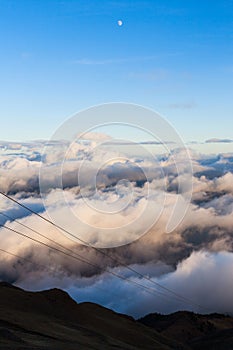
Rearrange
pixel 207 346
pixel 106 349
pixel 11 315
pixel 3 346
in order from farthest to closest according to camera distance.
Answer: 1. pixel 207 346
2. pixel 11 315
3. pixel 106 349
4. pixel 3 346

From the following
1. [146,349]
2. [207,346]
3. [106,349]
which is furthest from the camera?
[207,346]

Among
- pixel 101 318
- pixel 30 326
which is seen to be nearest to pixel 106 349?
pixel 30 326

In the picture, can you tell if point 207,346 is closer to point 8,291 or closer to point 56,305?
point 56,305

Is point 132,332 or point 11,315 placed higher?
point 11,315

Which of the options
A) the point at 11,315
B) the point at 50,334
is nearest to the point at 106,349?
the point at 50,334

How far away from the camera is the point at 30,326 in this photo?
297 feet

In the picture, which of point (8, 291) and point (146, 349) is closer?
point (146, 349)

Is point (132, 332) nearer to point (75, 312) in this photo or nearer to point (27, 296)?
point (75, 312)

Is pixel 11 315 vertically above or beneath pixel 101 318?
above

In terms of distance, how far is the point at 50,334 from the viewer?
274ft

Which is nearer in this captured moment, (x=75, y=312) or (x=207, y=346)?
(x=75, y=312)

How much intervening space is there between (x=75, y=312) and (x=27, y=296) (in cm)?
1574

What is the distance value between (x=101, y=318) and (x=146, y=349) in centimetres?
3196

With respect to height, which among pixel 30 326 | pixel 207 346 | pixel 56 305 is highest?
pixel 30 326
